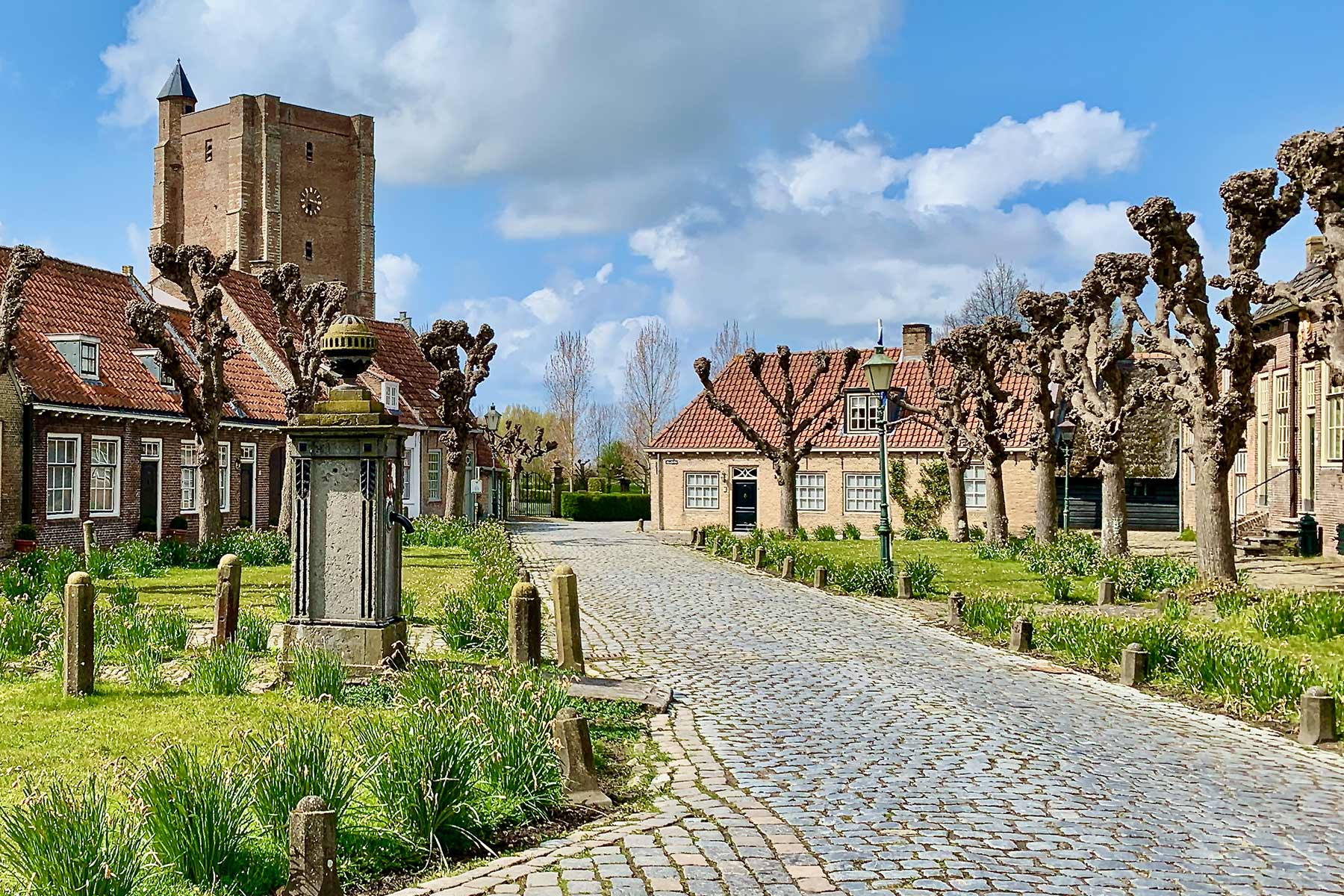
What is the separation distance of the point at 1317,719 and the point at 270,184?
62.8 metres

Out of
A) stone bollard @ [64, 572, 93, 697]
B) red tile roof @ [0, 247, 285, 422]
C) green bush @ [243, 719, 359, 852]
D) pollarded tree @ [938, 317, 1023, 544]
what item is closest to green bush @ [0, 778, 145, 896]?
green bush @ [243, 719, 359, 852]

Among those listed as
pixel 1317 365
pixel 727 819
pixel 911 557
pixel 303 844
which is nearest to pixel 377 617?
pixel 727 819

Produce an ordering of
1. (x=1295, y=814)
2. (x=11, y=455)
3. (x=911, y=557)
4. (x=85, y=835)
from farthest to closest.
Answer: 1. (x=911, y=557)
2. (x=11, y=455)
3. (x=1295, y=814)
4. (x=85, y=835)

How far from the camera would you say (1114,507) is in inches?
842

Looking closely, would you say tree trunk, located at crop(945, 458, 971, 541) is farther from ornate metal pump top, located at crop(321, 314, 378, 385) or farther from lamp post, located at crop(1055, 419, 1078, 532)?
ornate metal pump top, located at crop(321, 314, 378, 385)

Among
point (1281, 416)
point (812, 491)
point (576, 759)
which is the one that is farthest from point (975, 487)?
point (576, 759)

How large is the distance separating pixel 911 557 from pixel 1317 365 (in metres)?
9.59

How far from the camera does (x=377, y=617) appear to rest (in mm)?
9625

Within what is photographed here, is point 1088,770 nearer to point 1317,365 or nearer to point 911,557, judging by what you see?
point 911,557

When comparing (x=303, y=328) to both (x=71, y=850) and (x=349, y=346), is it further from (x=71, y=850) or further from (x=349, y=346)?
(x=71, y=850)

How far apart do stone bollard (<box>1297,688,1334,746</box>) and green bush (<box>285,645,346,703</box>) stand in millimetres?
7325

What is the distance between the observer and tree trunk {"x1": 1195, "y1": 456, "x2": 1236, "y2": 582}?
1739 centimetres

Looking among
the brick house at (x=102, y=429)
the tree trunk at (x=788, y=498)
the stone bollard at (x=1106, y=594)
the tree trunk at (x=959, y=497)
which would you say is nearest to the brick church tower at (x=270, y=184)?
the brick house at (x=102, y=429)

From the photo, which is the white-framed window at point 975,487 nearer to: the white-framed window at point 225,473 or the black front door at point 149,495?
the white-framed window at point 225,473
